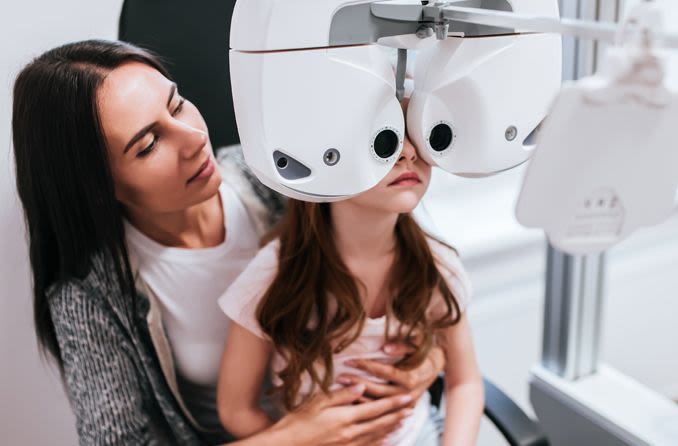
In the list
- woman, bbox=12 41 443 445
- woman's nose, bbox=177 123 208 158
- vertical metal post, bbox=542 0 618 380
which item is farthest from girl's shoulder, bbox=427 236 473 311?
woman's nose, bbox=177 123 208 158

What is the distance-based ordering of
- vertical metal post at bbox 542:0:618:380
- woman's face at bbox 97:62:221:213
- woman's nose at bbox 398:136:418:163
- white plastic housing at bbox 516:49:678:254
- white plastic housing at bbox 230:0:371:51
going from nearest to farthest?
white plastic housing at bbox 516:49:678:254 → white plastic housing at bbox 230:0:371:51 → woman's nose at bbox 398:136:418:163 → woman's face at bbox 97:62:221:213 → vertical metal post at bbox 542:0:618:380

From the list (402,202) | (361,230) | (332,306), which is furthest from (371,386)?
(402,202)

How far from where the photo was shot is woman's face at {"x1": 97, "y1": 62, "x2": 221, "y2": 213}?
0.89 metres

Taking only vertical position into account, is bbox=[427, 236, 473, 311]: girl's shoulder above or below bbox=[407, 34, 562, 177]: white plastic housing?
below

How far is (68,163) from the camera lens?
0.92 meters

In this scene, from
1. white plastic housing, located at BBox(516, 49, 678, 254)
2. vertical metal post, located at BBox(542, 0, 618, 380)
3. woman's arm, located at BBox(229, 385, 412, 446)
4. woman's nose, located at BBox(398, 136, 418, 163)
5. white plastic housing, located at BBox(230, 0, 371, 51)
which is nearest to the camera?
white plastic housing, located at BBox(516, 49, 678, 254)

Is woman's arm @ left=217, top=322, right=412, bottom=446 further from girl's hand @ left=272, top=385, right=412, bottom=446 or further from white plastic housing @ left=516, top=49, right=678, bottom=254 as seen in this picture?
white plastic housing @ left=516, top=49, right=678, bottom=254

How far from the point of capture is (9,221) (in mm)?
1141

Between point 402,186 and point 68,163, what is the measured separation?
17.1 inches

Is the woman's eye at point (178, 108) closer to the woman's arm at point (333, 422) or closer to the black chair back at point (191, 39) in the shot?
the black chair back at point (191, 39)

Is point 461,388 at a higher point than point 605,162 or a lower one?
lower

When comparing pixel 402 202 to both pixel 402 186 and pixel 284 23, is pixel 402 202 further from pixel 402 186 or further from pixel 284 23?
pixel 284 23

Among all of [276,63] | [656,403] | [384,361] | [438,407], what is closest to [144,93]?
[276,63]

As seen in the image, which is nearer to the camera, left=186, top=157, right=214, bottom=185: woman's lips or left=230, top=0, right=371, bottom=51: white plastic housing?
left=230, top=0, right=371, bottom=51: white plastic housing
